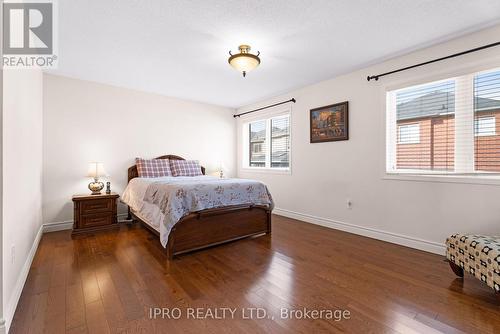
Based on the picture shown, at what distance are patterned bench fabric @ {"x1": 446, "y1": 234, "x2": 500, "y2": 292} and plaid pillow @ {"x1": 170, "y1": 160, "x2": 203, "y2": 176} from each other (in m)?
4.00

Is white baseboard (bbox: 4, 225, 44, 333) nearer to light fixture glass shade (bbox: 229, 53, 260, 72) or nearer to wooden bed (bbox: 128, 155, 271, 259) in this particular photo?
wooden bed (bbox: 128, 155, 271, 259)

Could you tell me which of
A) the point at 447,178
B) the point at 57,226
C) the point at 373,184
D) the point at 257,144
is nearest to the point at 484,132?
the point at 447,178

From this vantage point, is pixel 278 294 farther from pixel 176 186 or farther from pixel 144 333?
pixel 176 186

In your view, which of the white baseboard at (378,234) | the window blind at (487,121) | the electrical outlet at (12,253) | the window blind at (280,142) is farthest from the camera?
the window blind at (280,142)

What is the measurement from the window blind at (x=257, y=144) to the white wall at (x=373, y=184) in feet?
2.61

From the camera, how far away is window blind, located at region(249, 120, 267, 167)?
5.31m

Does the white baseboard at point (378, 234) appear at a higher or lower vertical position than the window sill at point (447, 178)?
lower

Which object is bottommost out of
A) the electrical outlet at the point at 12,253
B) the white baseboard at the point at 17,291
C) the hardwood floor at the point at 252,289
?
the hardwood floor at the point at 252,289

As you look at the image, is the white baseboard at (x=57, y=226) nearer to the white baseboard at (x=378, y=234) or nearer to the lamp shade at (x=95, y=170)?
the lamp shade at (x=95, y=170)

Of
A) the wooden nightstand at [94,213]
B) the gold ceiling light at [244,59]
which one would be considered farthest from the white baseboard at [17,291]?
the gold ceiling light at [244,59]

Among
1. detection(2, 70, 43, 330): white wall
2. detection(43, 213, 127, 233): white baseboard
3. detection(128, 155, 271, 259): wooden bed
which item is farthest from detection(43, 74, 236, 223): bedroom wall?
detection(128, 155, 271, 259): wooden bed

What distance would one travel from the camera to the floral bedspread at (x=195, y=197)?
2.56m

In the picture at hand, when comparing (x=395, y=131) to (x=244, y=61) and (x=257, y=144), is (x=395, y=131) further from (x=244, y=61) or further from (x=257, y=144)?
(x=257, y=144)

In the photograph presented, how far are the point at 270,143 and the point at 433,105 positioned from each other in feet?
9.56
